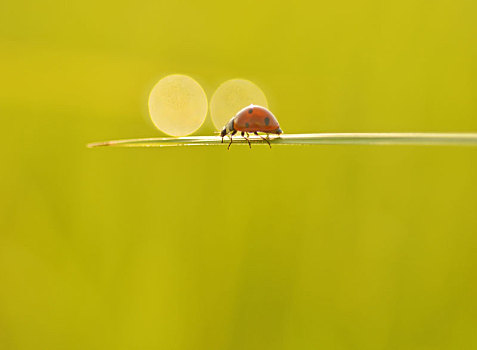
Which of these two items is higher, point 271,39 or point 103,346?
point 271,39

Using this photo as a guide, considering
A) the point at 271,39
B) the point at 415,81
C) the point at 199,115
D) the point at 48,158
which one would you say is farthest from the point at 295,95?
the point at 48,158

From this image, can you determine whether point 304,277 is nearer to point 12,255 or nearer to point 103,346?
point 103,346

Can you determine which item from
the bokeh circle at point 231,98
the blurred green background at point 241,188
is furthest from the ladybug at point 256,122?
the bokeh circle at point 231,98

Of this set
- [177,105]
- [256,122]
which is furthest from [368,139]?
[177,105]

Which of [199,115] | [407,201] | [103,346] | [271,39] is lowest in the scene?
[103,346]

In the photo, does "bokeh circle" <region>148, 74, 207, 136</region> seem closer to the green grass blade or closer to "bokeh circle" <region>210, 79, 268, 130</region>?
"bokeh circle" <region>210, 79, 268, 130</region>

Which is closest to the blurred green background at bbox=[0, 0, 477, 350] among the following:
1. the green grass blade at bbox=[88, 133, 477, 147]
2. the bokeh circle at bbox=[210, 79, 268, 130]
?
the bokeh circle at bbox=[210, 79, 268, 130]

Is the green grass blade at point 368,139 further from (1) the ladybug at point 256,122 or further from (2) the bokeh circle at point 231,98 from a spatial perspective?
(2) the bokeh circle at point 231,98

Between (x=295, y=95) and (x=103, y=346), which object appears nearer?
(x=103, y=346)
